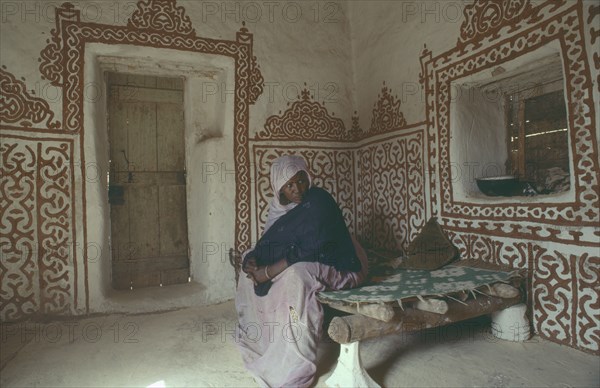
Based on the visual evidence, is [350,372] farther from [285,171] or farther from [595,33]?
[595,33]

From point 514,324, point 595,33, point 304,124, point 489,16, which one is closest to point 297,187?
point 304,124

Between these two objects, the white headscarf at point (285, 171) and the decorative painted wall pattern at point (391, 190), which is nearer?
the white headscarf at point (285, 171)

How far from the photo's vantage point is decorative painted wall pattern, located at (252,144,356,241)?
403 cm

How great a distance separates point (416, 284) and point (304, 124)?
233 cm

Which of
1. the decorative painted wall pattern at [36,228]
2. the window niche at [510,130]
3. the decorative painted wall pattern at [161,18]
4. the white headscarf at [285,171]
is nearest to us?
the white headscarf at [285,171]

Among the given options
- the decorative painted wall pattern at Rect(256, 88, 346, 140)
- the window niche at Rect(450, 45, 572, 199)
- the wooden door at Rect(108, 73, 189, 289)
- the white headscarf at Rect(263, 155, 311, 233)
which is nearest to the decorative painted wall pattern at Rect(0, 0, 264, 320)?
the wooden door at Rect(108, 73, 189, 289)

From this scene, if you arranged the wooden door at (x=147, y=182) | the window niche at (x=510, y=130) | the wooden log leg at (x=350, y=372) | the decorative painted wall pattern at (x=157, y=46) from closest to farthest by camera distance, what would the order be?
1. the wooden log leg at (x=350, y=372)
2. the window niche at (x=510, y=130)
3. the decorative painted wall pattern at (x=157, y=46)
4. the wooden door at (x=147, y=182)

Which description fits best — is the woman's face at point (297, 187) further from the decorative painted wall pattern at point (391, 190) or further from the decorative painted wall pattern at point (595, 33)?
the decorative painted wall pattern at point (595, 33)

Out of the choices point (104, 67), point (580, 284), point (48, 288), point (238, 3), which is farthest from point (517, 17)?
point (48, 288)

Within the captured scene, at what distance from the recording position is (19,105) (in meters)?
3.16

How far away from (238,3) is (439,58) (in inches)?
87.6

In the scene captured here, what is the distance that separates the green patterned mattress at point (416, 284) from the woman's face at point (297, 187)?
81 cm

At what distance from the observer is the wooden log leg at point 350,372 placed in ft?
6.66

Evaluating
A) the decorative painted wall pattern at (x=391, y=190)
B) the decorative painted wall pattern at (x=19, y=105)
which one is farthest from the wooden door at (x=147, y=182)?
the decorative painted wall pattern at (x=391, y=190)
